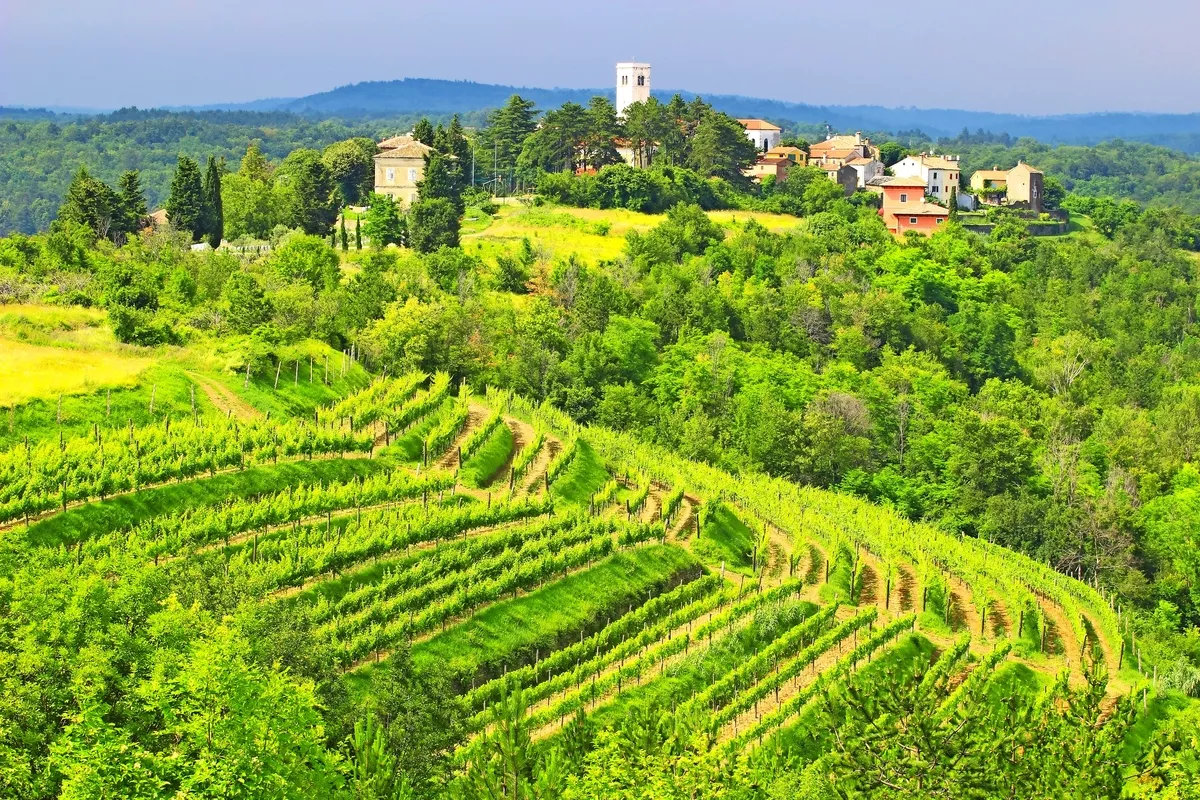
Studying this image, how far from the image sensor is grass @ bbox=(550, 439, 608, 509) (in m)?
44.3

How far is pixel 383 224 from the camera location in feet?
248

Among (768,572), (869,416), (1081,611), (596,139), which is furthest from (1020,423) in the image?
(596,139)

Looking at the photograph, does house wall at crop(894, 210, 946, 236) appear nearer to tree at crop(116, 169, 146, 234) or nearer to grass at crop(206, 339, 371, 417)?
tree at crop(116, 169, 146, 234)

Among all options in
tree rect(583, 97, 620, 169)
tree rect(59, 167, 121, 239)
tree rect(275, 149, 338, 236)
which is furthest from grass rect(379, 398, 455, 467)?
tree rect(583, 97, 620, 169)

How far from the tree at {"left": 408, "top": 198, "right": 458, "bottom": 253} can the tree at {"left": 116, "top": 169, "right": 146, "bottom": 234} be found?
569 inches

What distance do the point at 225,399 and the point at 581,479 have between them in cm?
1173

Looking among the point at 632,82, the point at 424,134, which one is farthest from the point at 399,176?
the point at 632,82

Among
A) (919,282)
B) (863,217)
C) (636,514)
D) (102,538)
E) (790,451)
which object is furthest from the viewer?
(863,217)

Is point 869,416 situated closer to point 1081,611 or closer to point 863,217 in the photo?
point 1081,611

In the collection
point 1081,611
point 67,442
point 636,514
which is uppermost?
point 67,442

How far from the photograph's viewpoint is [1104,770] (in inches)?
930

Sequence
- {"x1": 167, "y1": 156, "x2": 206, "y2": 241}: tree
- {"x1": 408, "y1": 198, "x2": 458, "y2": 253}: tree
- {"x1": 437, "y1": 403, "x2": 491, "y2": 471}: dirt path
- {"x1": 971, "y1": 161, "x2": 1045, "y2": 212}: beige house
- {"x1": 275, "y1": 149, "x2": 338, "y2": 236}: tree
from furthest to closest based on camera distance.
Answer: {"x1": 971, "y1": 161, "x2": 1045, "y2": 212}: beige house → {"x1": 275, "y1": 149, "x2": 338, "y2": 236}: tree → {"x1": 167, "y1": 156, "x2": 206, "y2": 241}: tree → {"x1": 408, "y1": 198, "x2": 458, "y2": 253}: tree → {"x1": 437, "y1": 403, "x2": 491, "y2": 471}: dirt path

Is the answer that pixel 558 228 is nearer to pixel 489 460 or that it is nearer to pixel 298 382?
pixel 298 382

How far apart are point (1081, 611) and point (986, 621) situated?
4686mm
